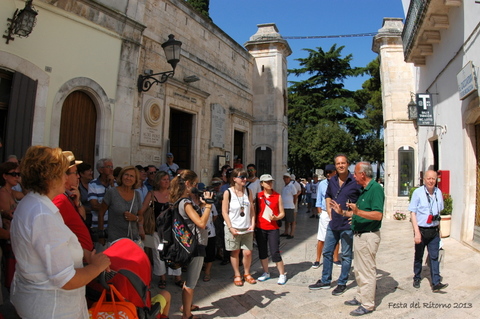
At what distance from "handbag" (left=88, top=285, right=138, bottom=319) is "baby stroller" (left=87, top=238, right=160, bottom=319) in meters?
0.07

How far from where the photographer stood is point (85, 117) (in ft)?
23.0

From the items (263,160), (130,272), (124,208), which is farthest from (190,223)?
(263,160)

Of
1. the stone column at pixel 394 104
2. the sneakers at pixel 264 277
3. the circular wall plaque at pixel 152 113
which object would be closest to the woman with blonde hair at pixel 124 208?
the sneakers at pixel 264 277

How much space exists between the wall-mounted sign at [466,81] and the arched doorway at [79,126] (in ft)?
24.9

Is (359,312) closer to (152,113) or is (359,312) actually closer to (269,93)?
(152,113)

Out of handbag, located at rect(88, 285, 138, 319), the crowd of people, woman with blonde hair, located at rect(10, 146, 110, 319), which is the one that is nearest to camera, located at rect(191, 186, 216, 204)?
the crowd of people

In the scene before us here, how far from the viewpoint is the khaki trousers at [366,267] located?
372cm

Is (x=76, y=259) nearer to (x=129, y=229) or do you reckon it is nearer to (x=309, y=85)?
(x=129, y=229)

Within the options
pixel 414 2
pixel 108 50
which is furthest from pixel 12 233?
pixel 414 2

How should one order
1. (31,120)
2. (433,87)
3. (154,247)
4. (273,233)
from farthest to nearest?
(433,87)
(31,120)
(273,233)
(154,247)

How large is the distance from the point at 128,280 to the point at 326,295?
2982 mm

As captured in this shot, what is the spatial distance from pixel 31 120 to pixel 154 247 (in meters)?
3.37

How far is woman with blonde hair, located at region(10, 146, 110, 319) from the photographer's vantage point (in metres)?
1.67

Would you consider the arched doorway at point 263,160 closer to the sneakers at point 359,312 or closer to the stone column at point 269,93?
the stone column at point 269,93
